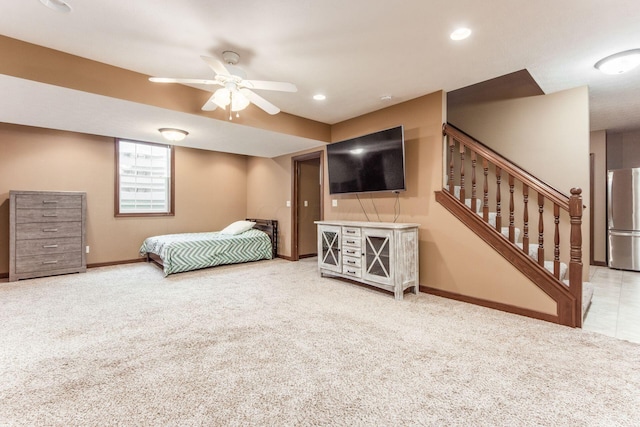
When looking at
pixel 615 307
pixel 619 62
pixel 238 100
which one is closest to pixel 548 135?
pixel 619 62

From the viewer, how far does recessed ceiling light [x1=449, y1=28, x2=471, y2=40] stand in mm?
2311

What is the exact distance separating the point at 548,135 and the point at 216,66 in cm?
386

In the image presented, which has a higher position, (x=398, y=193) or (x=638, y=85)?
(x=638, y=85)

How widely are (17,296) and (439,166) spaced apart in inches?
207

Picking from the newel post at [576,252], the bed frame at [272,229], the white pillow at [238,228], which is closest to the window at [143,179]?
the white pillow at [238,228]

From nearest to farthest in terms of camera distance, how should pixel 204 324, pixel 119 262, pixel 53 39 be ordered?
pixel 53 39 → pixel 204 324 → pixel 119 262

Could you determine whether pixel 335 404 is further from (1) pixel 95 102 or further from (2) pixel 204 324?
(1) pixel 95 102

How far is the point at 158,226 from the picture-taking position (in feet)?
18.9

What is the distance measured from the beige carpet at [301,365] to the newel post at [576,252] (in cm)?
26

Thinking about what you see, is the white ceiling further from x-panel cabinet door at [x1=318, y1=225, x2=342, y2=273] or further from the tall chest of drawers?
x-panel cabinet door at [x1=318, y1=225, x2=342, y2=273]

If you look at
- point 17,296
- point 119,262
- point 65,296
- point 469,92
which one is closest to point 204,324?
point 65,296

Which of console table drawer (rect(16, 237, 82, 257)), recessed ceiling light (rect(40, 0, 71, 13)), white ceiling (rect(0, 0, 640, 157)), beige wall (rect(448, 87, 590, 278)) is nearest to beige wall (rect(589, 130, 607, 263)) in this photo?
white ceiling (rect(0, 0, 640, 157))

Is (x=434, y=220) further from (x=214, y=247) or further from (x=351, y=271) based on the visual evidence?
(x=214, y=247)

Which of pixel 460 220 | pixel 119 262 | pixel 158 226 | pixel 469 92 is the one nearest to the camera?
pixel 460 220
